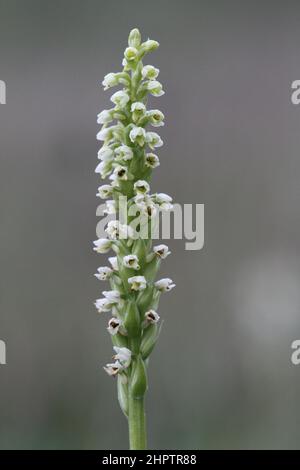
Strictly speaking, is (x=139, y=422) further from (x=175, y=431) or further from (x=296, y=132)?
(x=296, y=132)

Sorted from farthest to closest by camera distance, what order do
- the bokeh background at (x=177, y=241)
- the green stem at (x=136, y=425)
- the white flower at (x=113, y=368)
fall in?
the bokeh background at (x=177, y=241)
the white flower at (x=113, y=368)
the green stem at (x=136, y=425)

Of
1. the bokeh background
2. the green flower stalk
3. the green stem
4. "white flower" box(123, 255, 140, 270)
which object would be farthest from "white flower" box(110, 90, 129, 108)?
the bokeh background

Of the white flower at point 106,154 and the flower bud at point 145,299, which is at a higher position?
the white flower at point 106,154

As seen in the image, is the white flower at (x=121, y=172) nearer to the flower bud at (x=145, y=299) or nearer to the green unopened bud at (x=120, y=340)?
the flower bud at (x=145, y=299)

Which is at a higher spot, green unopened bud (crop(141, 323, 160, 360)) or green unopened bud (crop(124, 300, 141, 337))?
green unopened bud (crop(124, 300, 141, 337))

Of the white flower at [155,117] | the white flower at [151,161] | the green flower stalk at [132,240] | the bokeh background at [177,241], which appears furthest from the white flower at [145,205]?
the bokeh background at [177,241]

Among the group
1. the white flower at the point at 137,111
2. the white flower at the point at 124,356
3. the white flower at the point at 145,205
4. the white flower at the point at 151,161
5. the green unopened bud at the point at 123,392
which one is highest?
the white flower at the point at 137,111

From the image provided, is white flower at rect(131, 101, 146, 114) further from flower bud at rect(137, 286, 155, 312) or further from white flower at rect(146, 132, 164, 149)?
flower bud at rect(137, 286, 155, 312)
